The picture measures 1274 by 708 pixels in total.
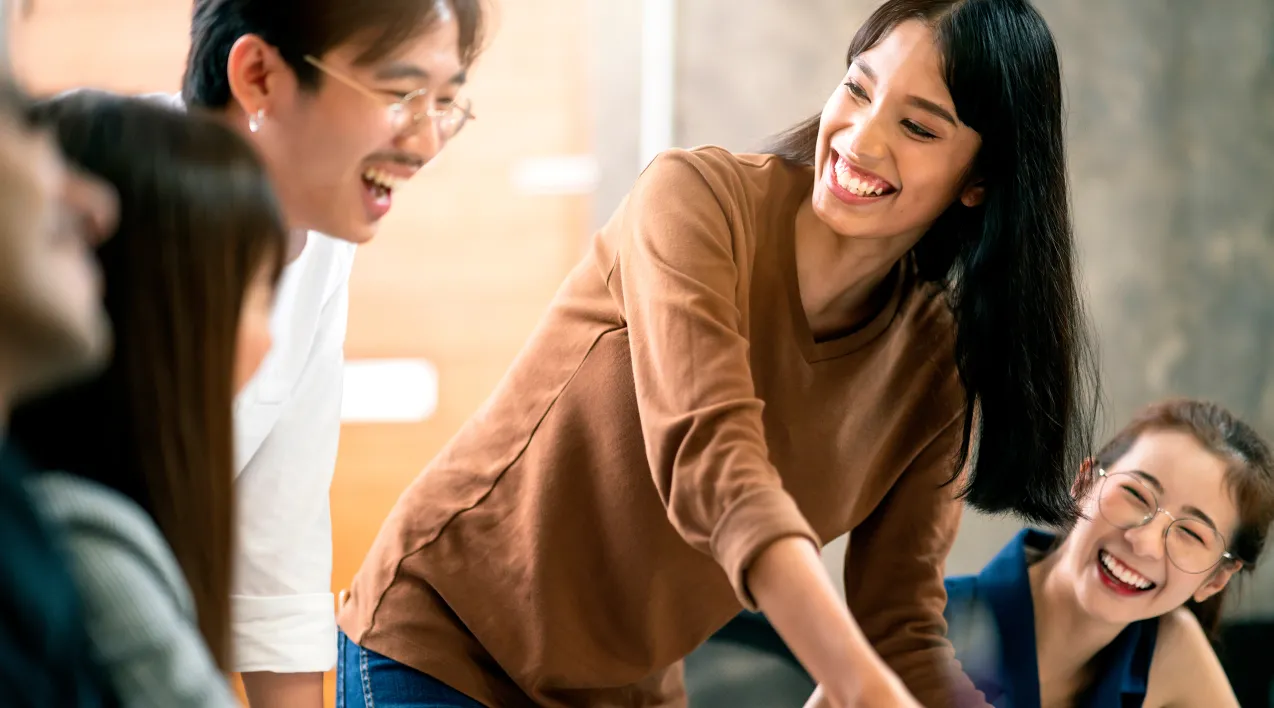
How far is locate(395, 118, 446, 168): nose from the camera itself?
1186 millimetres

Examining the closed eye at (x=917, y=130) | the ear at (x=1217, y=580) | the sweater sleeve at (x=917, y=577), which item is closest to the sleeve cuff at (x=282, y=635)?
the sweater sleeve at (x=917, y=577)

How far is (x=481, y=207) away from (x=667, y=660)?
57.9 inches

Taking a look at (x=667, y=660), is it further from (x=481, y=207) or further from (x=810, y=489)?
(x=481, y=207)

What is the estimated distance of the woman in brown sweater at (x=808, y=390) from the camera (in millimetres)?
1140

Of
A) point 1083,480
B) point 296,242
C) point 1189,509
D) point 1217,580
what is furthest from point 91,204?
point 1217,580

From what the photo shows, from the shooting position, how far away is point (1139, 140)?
8.13ft

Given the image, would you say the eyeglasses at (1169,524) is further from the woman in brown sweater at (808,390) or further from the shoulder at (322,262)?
the shoulder at (322,262)

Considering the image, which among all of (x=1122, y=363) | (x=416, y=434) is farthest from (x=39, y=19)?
(x=1122, y=363)

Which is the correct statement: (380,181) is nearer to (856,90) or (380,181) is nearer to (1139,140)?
(856,90)

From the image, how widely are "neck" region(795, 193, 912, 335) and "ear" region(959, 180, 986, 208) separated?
0.07 meters

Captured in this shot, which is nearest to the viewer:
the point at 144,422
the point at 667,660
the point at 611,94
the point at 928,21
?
the point at 144,422

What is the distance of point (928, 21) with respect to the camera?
1130 millimetres

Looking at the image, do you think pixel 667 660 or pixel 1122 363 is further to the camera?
pixel 1122 363

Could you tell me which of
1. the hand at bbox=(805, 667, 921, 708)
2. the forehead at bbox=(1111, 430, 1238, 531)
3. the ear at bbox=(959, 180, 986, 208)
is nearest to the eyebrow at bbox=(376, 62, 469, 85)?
the ear at bbox=(959, 180, 986, 208)
